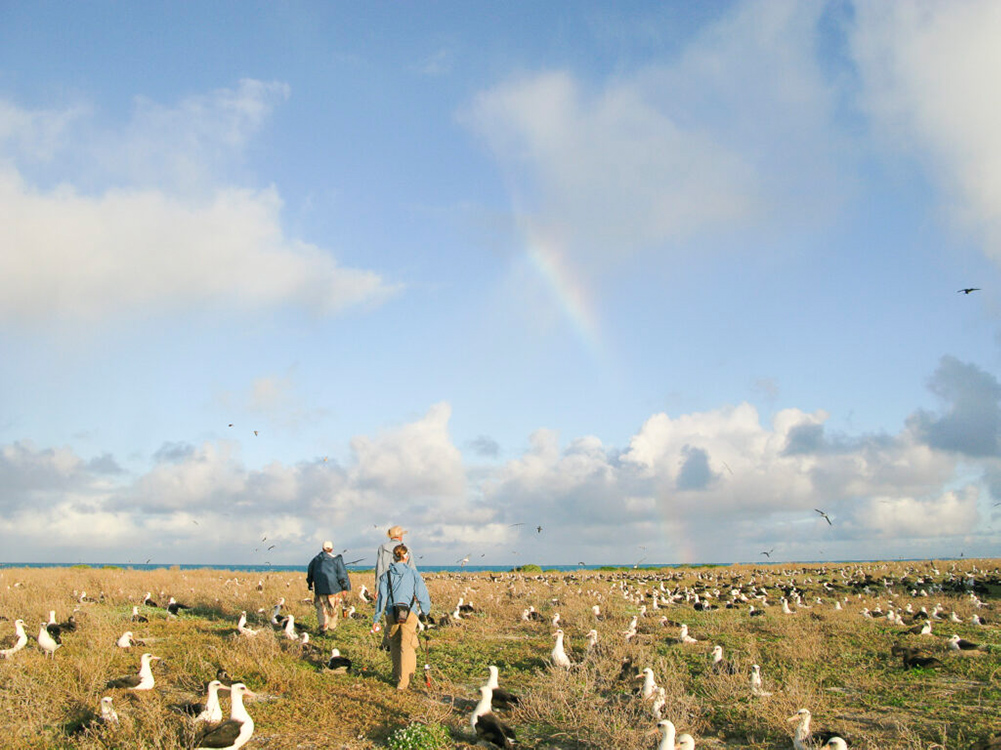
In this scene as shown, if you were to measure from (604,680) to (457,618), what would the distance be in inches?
317

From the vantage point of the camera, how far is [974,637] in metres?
17.6

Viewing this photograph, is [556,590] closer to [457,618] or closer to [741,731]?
[457,618]

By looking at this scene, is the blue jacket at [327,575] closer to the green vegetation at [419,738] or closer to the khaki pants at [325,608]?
the khaki pants at [325,608]

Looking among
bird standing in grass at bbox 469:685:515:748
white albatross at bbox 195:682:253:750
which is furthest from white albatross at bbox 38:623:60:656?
bird standing in grass at bbox 469:685:515:748

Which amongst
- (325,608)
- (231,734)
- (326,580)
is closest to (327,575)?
(326,580)

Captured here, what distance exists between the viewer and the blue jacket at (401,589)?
11.1 m

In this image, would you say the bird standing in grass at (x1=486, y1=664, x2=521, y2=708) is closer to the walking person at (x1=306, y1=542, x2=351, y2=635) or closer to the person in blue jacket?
the person in blue jacket

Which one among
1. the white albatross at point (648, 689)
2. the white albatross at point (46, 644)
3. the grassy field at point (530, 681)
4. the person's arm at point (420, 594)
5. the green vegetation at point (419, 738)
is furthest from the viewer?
the white albatross at point (46, 644)

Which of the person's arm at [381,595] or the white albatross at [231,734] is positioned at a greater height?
the person's arm at [381,595]

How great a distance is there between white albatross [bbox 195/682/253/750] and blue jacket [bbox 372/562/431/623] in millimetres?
3024

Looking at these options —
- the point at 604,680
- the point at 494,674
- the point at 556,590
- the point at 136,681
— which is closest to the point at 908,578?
the point at 556,590

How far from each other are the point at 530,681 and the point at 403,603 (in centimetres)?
280

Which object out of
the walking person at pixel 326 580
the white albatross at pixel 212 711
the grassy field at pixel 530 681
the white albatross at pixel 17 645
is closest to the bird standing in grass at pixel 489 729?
the grassy field at pixel 530 681

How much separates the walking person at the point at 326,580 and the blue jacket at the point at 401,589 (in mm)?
3949
